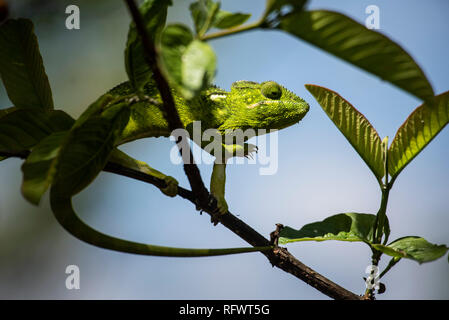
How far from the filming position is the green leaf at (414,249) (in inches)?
60.8

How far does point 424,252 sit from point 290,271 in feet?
1.68

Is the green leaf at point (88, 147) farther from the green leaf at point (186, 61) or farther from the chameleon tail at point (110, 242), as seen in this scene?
the green leaf at point (186, 61)

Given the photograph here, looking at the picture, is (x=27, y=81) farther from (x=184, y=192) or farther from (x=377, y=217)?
(x=377, y=217)

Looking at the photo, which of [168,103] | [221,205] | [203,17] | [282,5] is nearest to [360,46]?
[282,5]

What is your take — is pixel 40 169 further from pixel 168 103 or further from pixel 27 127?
pixel 168 103

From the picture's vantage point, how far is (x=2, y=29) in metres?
1.58

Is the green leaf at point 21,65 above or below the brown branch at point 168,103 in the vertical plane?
above

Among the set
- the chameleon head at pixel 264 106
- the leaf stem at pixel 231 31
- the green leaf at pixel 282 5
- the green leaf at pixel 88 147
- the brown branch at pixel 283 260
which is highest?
the chameleon head at pixel 264 106

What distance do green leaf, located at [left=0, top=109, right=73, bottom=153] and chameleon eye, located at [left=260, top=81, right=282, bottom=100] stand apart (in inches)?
59.5

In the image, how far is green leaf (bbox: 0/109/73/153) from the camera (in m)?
1.37

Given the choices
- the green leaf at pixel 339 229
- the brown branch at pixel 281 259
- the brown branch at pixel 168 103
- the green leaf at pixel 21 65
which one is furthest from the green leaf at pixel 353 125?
the green leaf at pixel 21 65

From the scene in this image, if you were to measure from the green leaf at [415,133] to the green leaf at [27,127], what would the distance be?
1.16m

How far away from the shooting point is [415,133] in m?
1.74

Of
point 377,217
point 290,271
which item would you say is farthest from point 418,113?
point 290,271
